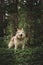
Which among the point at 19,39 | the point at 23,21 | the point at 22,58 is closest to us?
the point at 22,58

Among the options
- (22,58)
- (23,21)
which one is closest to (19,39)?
(22,58)

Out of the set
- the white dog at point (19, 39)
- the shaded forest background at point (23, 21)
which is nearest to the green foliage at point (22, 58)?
the shaded forest background at point (23, 21)

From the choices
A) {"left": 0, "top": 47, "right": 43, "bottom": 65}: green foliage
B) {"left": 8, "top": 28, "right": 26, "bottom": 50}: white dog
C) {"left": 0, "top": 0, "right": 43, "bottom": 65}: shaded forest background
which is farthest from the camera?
{"left": 0, "top": 0, "right": 43, "bottom": 65}: shaded forest background

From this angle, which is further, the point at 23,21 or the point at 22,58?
the point at 23,21

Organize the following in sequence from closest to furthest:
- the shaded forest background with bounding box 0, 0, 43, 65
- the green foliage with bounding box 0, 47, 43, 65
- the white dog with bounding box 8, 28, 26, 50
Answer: the green foliage with bounding box 0, 47, 43, 65, the white dog with bounding box 8, 28, 26, 50, the shaded forest background with bounding box 0, 0, 43, 65

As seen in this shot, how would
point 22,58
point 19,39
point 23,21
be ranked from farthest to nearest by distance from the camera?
point 23,21, point 19,39, point 22,58

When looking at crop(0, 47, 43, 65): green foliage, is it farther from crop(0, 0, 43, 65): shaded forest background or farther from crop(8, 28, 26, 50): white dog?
crop(8, 28, 26, 50): white dog

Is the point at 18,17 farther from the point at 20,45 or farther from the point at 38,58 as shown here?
the point at 38,58

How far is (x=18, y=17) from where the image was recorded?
946 cm

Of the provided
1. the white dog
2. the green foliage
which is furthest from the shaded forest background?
the white dog

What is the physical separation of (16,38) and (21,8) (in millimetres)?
1620

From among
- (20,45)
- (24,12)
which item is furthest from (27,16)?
(20,45)

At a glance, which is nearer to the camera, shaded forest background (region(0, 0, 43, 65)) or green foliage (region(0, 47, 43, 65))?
green foliage (region(0, 47, 43, 65))

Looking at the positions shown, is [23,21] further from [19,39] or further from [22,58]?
[22,58]
